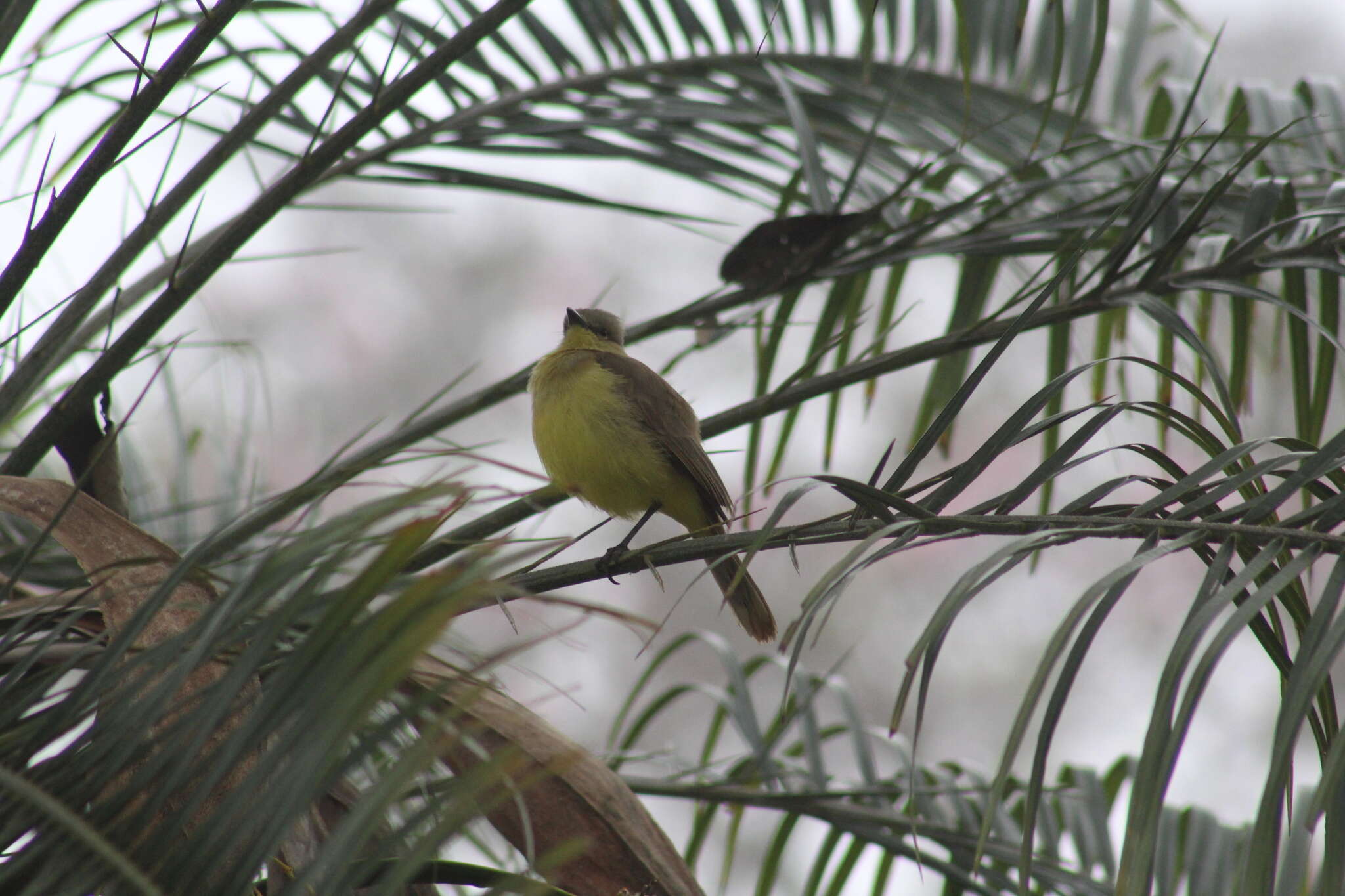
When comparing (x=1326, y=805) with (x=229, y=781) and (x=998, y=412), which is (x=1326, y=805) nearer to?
(x=229, y=781)

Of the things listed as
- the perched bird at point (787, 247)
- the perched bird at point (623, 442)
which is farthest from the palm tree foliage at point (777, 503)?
the perched bird at point (623, 442)

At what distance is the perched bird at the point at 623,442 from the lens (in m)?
3.67

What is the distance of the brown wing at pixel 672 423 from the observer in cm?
364

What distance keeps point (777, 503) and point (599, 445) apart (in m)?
2.31

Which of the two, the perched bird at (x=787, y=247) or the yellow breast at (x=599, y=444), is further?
the yellow breast at (x=599, y=444)

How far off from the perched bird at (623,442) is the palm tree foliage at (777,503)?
0.62 metres

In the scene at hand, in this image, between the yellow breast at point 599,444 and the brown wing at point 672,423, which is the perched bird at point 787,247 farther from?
the yellow breast at point 599,444

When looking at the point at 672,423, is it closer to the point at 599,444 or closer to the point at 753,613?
the point at 599,444

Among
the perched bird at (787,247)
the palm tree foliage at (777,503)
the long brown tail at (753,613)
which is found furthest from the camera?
the long brown tail at (753,613)

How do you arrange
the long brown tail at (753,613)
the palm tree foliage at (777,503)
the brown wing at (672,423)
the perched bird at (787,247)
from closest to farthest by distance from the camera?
the palm tree foliage at (777,503) < the perched bird at (787,247) < the long brown tail at (753,613) < the brown wing at (672,423)

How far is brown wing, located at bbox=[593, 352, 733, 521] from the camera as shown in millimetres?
3641

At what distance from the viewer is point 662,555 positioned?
1723mm

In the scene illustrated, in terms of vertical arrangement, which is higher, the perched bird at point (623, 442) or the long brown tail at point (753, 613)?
the perched bird at point (623, 442)

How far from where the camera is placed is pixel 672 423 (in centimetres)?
374
